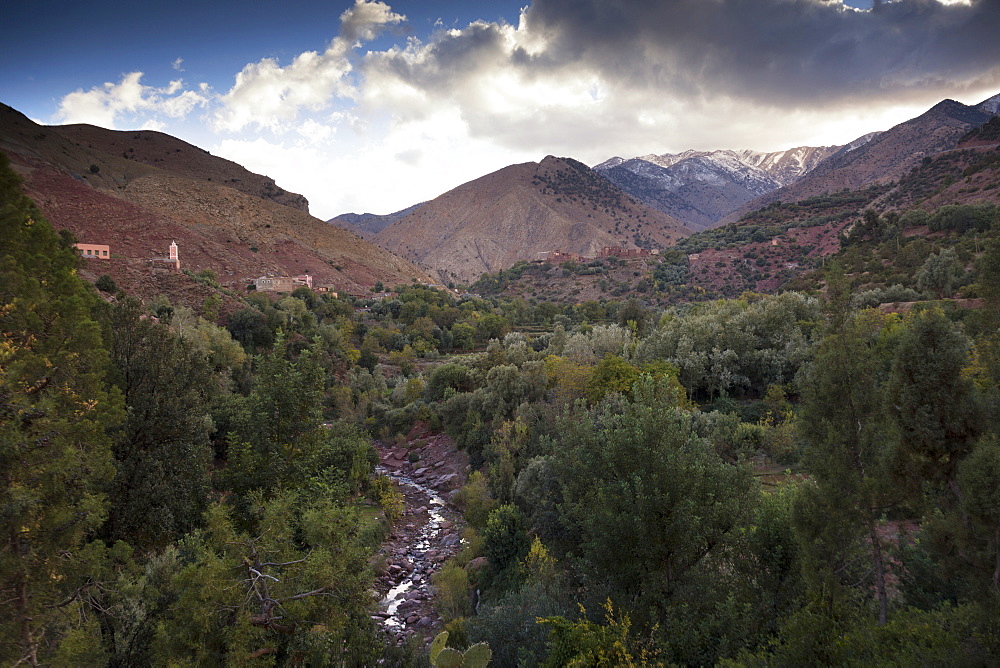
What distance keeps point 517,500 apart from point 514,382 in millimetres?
9624

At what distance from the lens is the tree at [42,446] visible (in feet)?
19.2

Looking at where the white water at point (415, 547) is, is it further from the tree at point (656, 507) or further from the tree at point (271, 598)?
the tree at point (656, 507)

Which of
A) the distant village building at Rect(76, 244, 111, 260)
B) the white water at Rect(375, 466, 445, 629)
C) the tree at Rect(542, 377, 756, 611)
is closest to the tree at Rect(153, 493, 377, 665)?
the tree at Rect(542, 377, 756, 611)

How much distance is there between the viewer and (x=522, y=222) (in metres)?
152

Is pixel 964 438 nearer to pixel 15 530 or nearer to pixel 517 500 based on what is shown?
pixel 15 530

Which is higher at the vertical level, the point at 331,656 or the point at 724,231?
the point at 724,231

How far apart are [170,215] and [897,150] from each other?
152882 millimetres

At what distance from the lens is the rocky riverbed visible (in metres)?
16.0

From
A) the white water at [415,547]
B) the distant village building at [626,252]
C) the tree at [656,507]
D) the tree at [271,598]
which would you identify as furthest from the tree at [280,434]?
the distant village building at [626,252]

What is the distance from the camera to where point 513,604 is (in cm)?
1187

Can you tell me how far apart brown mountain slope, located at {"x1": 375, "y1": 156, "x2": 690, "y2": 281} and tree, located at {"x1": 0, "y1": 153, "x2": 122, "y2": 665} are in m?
127

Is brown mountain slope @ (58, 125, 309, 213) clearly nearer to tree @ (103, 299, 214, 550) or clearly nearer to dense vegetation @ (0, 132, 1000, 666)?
tree @ (103, 299, 214, 550)

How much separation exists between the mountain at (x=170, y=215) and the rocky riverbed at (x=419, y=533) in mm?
25415

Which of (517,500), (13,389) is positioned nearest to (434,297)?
(517,500)
